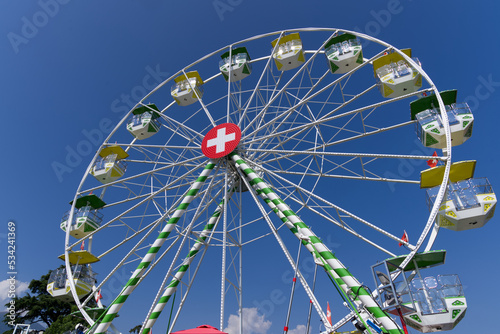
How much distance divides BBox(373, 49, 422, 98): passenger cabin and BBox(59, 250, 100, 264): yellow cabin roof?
43.8 ft

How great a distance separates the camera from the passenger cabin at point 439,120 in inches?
427

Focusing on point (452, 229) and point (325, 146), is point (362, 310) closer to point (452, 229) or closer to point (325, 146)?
point (452, 229)

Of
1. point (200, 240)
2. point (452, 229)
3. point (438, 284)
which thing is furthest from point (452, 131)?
point (200, 240)

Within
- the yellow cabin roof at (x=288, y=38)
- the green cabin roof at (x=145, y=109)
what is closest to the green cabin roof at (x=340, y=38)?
the yellow cabin roof at (x=288, y=38)

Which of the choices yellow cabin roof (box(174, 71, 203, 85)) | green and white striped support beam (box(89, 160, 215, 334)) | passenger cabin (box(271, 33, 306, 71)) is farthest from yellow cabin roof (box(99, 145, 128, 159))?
passenger cabin (box(271, 33, 306, 71))

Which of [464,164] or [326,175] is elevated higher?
[326,175]

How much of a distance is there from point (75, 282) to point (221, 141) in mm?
7976

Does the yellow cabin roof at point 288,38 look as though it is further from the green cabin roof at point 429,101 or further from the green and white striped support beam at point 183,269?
the green and white striped support beam at point 183,269

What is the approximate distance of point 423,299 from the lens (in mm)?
8234

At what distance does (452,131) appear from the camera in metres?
10.9

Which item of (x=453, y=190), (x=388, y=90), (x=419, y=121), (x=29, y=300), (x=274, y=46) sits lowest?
(x=29, y=300)

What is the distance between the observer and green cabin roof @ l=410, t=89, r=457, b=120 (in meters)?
11.4

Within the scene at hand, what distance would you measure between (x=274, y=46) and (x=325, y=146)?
5666mm

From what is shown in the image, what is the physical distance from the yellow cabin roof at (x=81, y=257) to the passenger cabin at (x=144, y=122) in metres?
6.11
